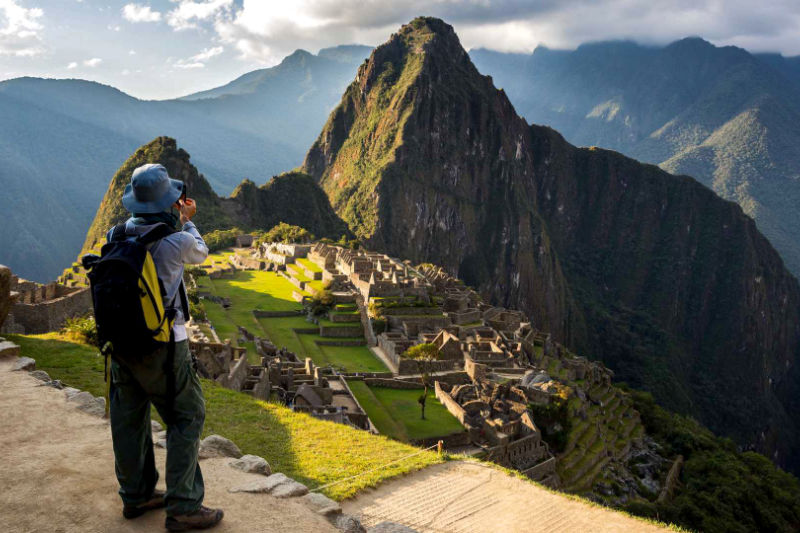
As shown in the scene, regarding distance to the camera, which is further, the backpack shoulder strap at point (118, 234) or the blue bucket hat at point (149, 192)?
the blue bucket hat at point (149, 192)

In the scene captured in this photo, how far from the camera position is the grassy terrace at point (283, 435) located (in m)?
8.05

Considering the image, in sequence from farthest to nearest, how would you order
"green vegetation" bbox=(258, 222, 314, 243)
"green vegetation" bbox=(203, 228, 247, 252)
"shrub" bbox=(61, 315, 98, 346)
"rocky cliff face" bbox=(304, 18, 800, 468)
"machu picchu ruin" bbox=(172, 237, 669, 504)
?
"rocky cliff face" bbox=(304, 18, 800, 468) < "green vegetation" bbox=(203, 228, 247, 252) < "green vegetation" bbox=(258, 222, 314, 243) < "machu picchu ruin" bbox=(172, 237, 669, 504) < "shrub" bbox=(61, 315, 98, 346)

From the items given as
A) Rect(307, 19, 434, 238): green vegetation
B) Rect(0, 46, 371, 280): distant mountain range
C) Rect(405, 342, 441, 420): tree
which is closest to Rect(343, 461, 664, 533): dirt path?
Rect(405, 342, 441, 420): tree

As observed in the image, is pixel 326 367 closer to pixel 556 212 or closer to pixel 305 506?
pixel 305 506

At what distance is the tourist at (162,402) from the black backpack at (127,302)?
139mm

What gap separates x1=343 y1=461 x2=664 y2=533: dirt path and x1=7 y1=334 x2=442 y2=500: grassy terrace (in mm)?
283

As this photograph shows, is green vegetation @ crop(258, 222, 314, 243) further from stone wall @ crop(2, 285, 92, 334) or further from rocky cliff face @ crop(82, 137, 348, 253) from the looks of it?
stone wall @ crop(2, 285, 92, 334)

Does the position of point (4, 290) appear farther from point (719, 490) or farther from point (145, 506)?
point (719, 490)

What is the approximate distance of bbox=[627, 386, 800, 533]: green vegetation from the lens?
26859mm

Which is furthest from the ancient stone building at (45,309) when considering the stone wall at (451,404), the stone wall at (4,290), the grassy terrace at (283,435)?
the stone wall at (451,404)

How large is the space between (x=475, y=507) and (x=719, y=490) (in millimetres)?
29132

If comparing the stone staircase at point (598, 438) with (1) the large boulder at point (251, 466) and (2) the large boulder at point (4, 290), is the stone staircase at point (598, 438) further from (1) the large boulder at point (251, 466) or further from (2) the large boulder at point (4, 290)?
(2) the large boulder at point (4, 290)

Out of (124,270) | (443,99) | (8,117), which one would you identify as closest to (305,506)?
(124,270)

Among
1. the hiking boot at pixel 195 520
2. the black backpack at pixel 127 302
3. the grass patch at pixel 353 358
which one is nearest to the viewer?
the black backpack at pixel 127 302
